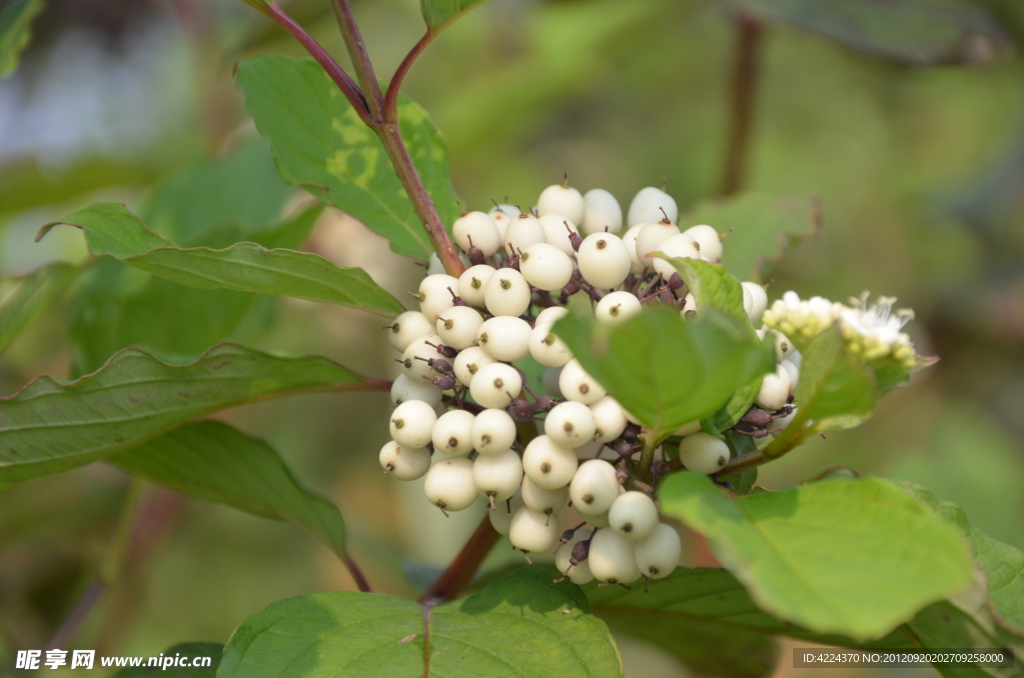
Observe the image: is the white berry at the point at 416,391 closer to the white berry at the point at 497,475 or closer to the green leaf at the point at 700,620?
the white berry at the point at 497,475

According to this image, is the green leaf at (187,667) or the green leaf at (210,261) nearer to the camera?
the green leaf at (210,261)

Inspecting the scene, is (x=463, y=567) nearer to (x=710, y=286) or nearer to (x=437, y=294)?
(x=437, y=294)

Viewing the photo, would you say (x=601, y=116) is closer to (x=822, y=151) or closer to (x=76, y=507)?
(x=822, y=151)

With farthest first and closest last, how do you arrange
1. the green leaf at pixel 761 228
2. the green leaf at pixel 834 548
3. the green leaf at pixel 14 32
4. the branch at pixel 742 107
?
the branch at pixel 742 107, the green leaf at pixel 761 228, the green leaf at pixel 14 32, the green leaf at pixel 834 548

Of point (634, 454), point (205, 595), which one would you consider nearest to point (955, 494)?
point (634, 454)

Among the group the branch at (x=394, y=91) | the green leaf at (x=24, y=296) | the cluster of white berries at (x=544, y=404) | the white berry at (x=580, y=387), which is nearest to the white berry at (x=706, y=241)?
the cluster of white berries at (x=544, y=404)

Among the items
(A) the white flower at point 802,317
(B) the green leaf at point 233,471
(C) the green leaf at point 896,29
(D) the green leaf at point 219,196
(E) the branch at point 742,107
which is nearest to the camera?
(A) the white flower at point 802,317

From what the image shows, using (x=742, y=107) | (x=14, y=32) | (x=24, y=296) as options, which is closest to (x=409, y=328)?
(x=24, y=296)

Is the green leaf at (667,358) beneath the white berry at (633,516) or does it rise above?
above

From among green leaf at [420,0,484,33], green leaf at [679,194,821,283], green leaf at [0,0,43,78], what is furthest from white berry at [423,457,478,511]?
green leaf at [0,0,43,78]
